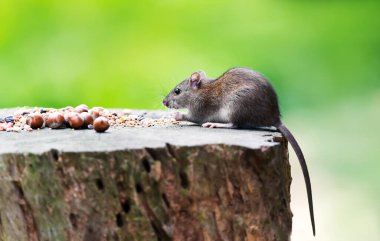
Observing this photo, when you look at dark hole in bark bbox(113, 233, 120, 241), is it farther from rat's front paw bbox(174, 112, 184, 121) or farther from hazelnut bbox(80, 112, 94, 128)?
rat's front paw bbox(174, 112, 184, 121)

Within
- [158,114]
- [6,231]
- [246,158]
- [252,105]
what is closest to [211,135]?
[246,158]

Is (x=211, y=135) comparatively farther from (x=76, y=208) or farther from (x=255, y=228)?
(x=76, y=208)

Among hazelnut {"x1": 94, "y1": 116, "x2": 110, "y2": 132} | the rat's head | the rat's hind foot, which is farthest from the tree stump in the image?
the rat's head

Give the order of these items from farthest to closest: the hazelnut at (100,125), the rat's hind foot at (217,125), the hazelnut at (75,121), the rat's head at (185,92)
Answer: the rat's head at (185,92) < the rat's hind foot at (217,125) < the hazelnut at (75,121) < the hazelnut at (100,125)

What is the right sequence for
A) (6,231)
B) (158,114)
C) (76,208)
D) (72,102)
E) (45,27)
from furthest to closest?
(45,27) < (72,102) < (158,114) < (6,231) < (76,208)

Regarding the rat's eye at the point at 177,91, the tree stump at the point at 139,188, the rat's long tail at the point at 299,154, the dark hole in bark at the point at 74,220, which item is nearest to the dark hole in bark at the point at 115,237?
the tree stump at the point at 139,188

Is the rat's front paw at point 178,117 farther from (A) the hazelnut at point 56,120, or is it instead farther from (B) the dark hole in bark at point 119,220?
(B) the dark hole in bark at point 119,220
